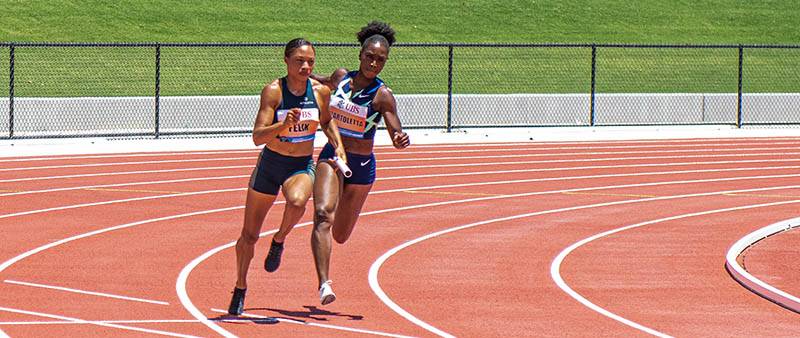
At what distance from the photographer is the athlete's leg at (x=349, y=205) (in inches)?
411

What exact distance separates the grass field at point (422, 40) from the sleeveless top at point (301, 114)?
72.5ft

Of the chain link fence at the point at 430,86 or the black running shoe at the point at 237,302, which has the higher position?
the chain link fence at the point at 430,86

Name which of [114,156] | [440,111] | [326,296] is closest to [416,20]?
[440,111]

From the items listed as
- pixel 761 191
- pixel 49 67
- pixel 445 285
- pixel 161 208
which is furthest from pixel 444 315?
pixel 49 67

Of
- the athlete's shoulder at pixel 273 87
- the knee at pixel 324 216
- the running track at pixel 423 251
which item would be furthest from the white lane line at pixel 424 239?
the athlete's shoulder at pixel 273 87

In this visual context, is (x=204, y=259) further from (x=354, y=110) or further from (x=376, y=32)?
(x=376, y=32)

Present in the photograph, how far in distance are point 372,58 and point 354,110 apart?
369mm

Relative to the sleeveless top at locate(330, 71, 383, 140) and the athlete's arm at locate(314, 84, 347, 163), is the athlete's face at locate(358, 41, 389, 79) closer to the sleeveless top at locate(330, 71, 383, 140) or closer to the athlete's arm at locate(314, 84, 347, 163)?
the sleeveless top at locate(330, 71, 383, 140)

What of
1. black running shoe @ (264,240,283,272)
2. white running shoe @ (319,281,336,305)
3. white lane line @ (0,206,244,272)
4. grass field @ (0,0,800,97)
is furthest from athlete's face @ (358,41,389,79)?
grass field @ (0,0,800,97)

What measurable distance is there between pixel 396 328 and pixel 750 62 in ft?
110

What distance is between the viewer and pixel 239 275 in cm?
950

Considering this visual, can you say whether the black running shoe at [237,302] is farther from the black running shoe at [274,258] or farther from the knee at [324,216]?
the knee at [324,216]

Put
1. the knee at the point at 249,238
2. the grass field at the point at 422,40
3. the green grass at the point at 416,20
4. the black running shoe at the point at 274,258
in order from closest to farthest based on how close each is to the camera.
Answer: the knee at the point at 249,238 → the black running shoe at the point at 274,258 → the grass field at the point at 422,40 → the green grass at the point at 416,20

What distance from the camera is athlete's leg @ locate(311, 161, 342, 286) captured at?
954 centimetres
